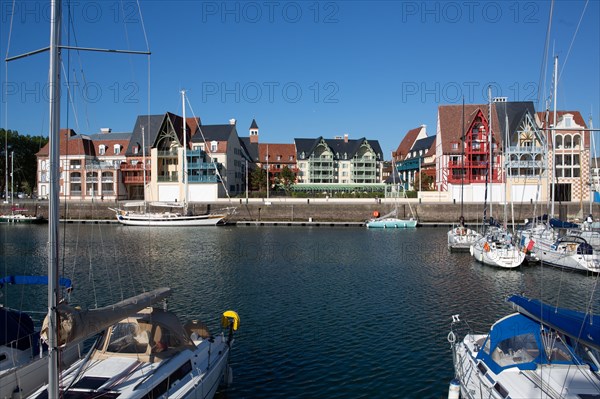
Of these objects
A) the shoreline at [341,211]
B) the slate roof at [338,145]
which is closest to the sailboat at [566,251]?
the shoreline at [341,211]

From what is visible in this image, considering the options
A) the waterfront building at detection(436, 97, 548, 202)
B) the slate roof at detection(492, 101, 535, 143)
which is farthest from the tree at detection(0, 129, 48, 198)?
the slate roof at detection(492, 101, 535, 143)

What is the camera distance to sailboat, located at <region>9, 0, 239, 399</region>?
945cm

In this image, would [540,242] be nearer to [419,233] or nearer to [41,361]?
[419,233]

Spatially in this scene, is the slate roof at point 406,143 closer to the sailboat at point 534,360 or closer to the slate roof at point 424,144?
the slate roof at point 424,144

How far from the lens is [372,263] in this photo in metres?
37.1

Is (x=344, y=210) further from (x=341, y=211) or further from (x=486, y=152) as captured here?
(x=486, y=152)

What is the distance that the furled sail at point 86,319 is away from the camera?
9.80 meters

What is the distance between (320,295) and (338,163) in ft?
293

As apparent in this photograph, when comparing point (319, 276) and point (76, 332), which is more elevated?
point (76, 332)

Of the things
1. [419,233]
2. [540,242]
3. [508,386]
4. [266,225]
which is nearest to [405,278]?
[540,242]

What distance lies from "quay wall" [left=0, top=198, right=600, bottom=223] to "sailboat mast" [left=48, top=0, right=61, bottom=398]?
6314 cm

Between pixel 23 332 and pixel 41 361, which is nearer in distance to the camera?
pixel 41 361

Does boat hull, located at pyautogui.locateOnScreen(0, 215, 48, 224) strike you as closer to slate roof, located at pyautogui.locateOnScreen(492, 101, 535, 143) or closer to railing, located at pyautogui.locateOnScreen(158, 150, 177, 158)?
railing, located at pyautogui.locateOnScreen(158, 150, 177, 158)

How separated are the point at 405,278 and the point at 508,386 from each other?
786 inches
